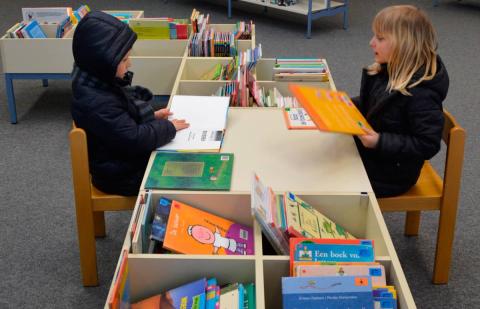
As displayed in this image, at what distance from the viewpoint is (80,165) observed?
238 centimetres

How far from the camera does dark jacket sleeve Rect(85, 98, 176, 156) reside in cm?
236

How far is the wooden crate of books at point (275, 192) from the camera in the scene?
1806mm

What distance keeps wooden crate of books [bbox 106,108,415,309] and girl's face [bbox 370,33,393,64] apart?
0.35 m

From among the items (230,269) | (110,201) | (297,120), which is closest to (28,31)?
(110,201)

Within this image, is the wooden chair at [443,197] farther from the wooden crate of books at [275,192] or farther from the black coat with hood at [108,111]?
the black coat with hood at [108,111]

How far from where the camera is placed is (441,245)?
2674mm

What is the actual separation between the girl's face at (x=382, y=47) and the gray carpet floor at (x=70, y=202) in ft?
3.30

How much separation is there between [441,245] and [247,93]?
42.4 inches

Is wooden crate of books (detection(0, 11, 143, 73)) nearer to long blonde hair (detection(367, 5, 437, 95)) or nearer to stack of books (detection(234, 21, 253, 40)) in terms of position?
stack of books (detection(234, 21, 253, 40))

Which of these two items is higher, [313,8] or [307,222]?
[307,222]

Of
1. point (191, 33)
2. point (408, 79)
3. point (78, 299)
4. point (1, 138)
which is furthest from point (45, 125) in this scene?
point (408, 79)

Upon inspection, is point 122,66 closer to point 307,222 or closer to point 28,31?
point 307,222

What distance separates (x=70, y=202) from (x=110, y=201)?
3.02ft

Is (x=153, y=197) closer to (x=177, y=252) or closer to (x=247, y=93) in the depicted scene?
(x=177, y=252)
